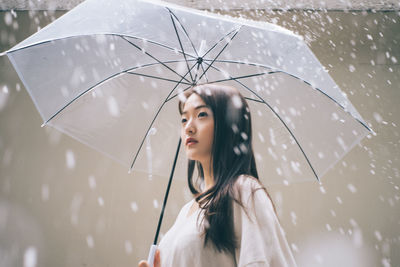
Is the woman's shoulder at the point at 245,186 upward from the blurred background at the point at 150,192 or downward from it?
upward

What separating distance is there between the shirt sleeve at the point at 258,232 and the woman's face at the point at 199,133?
0.23 meters

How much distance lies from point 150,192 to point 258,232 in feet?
8.08

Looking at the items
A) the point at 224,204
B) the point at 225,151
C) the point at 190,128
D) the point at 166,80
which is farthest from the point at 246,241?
the point at 166,80

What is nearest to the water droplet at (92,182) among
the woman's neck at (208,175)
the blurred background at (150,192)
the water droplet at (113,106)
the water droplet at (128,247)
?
the blurred background at (150,192)

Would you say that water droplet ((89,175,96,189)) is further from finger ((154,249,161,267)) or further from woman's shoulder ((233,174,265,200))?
woman's shoulder ((233,174,265,200))

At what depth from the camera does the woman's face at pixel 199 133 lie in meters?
1.34

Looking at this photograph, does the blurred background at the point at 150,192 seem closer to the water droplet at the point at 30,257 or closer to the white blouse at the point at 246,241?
the water droplet at the point at 30,257

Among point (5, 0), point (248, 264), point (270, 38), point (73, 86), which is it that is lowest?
point (248, 264)

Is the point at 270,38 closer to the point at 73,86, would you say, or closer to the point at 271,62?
the point at 271,62

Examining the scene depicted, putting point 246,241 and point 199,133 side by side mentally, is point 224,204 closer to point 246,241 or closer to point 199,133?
point 246,241

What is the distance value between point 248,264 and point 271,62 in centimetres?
71

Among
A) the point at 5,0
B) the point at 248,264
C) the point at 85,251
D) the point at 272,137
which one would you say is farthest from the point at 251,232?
the point at 5,0

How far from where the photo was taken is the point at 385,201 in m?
3.39

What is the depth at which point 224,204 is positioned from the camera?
1.17m
